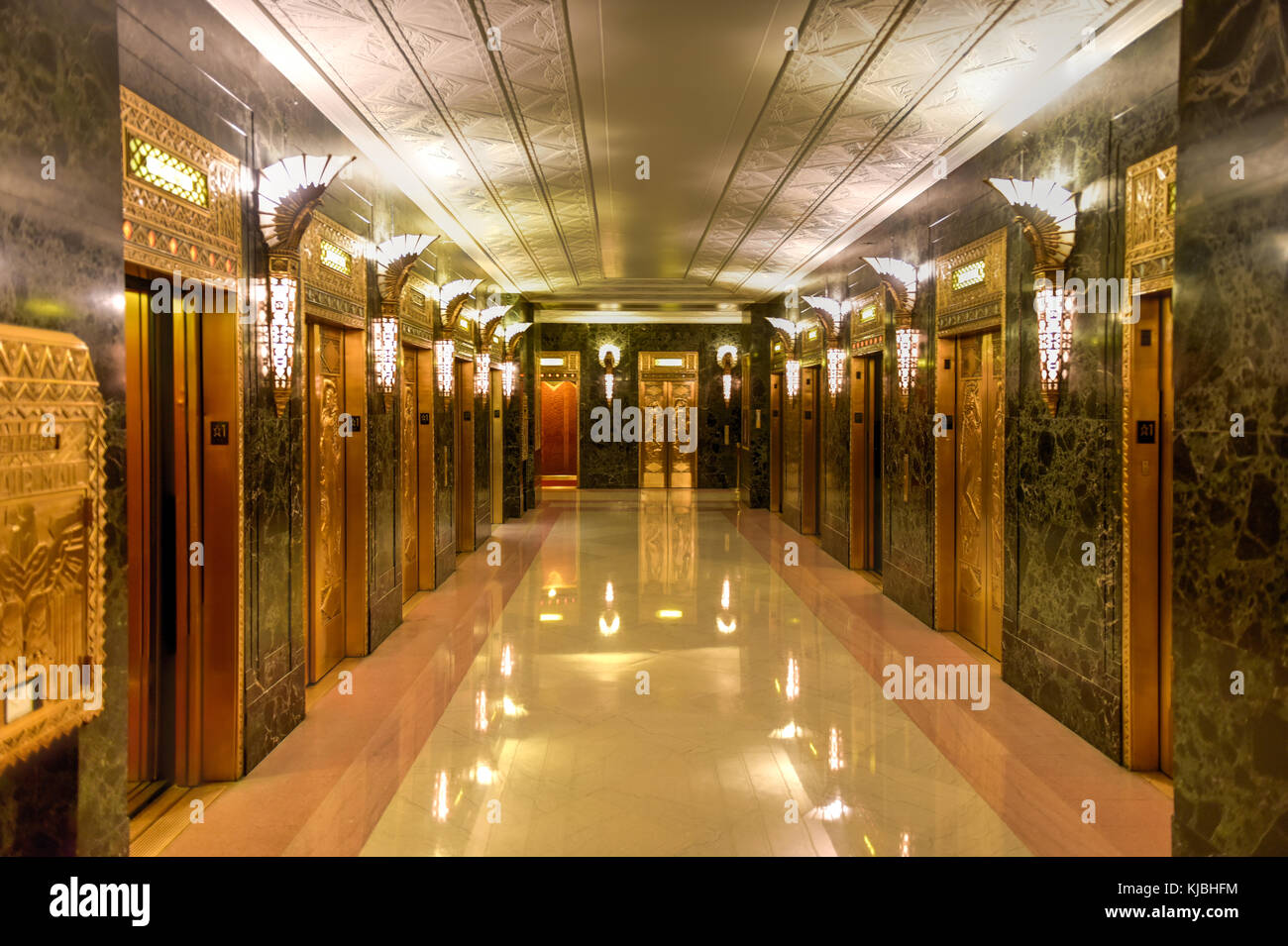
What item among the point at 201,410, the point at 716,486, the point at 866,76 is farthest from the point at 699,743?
the point at 716,486

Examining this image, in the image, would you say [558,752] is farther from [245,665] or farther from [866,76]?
[866,76]

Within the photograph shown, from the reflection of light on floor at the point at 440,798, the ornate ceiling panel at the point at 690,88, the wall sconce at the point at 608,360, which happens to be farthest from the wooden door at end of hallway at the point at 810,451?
the reflection of light on floor at the point at 440,798

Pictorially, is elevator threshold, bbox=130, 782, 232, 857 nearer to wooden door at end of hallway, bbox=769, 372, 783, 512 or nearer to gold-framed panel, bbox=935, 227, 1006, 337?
gold-framed panel, bbox=935, 227, 1006, 337

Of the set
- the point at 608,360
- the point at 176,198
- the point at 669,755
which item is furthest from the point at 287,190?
the point at 608,360

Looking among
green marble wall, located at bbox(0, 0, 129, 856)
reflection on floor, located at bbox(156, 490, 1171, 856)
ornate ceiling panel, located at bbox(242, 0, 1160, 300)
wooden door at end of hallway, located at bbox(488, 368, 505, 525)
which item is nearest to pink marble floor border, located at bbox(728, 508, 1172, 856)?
reflection on floor, located at bbox(156, 490, 1171, 856)

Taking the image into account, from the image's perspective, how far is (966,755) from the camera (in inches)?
172

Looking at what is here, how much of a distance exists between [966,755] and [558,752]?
6.52 ft

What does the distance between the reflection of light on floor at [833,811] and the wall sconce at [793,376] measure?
28.9ft

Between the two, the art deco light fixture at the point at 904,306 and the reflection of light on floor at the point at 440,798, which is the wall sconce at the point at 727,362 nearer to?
the art deco light fixture at the point at 904,306

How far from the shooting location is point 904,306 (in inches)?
291

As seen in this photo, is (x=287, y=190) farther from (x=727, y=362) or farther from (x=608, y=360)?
(x=727, y=362)

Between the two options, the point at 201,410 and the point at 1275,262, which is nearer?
the point at 1275,262

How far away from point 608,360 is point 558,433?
6.57 feet

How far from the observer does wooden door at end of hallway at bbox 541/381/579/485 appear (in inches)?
715
